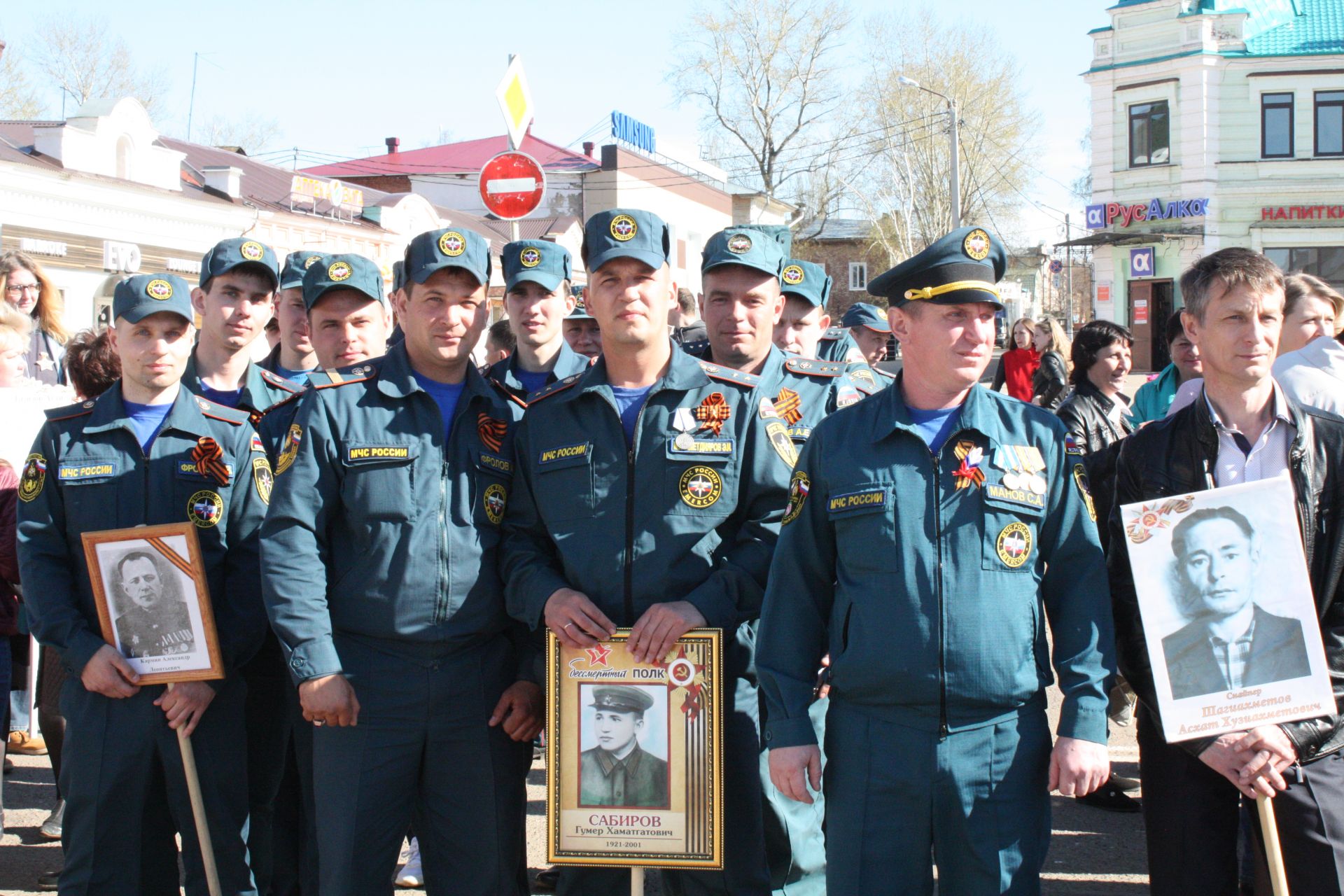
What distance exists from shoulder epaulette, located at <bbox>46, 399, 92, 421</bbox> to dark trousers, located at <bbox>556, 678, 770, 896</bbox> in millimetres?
2250

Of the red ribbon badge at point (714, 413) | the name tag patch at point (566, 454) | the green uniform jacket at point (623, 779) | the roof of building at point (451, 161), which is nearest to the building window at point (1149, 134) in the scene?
the roof of building at point (451, 161)

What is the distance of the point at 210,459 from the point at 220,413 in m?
0.19

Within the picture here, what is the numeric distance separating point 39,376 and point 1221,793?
710 cm

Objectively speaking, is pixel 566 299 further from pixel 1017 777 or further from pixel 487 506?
pixel 1017 777

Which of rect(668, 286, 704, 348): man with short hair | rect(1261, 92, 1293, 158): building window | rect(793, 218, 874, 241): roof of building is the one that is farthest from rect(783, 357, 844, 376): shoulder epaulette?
rect(793, 218, 874, 241): roof of building

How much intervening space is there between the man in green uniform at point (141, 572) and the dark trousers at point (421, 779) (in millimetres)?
557

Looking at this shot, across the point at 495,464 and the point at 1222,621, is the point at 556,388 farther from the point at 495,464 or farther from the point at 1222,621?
the point at 1222,621

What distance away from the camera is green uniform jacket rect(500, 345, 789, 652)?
3.54m

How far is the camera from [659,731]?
3.39 meters

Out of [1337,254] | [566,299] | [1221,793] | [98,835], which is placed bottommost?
[98,835]

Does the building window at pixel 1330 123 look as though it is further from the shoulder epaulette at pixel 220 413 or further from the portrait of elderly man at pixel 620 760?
the portrait of elderly man at pixel 620 760

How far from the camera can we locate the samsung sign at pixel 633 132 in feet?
154

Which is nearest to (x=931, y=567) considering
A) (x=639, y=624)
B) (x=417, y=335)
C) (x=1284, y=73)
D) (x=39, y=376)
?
(x=639, y=624)

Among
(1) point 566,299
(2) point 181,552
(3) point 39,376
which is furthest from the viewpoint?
(3) point 39,376
